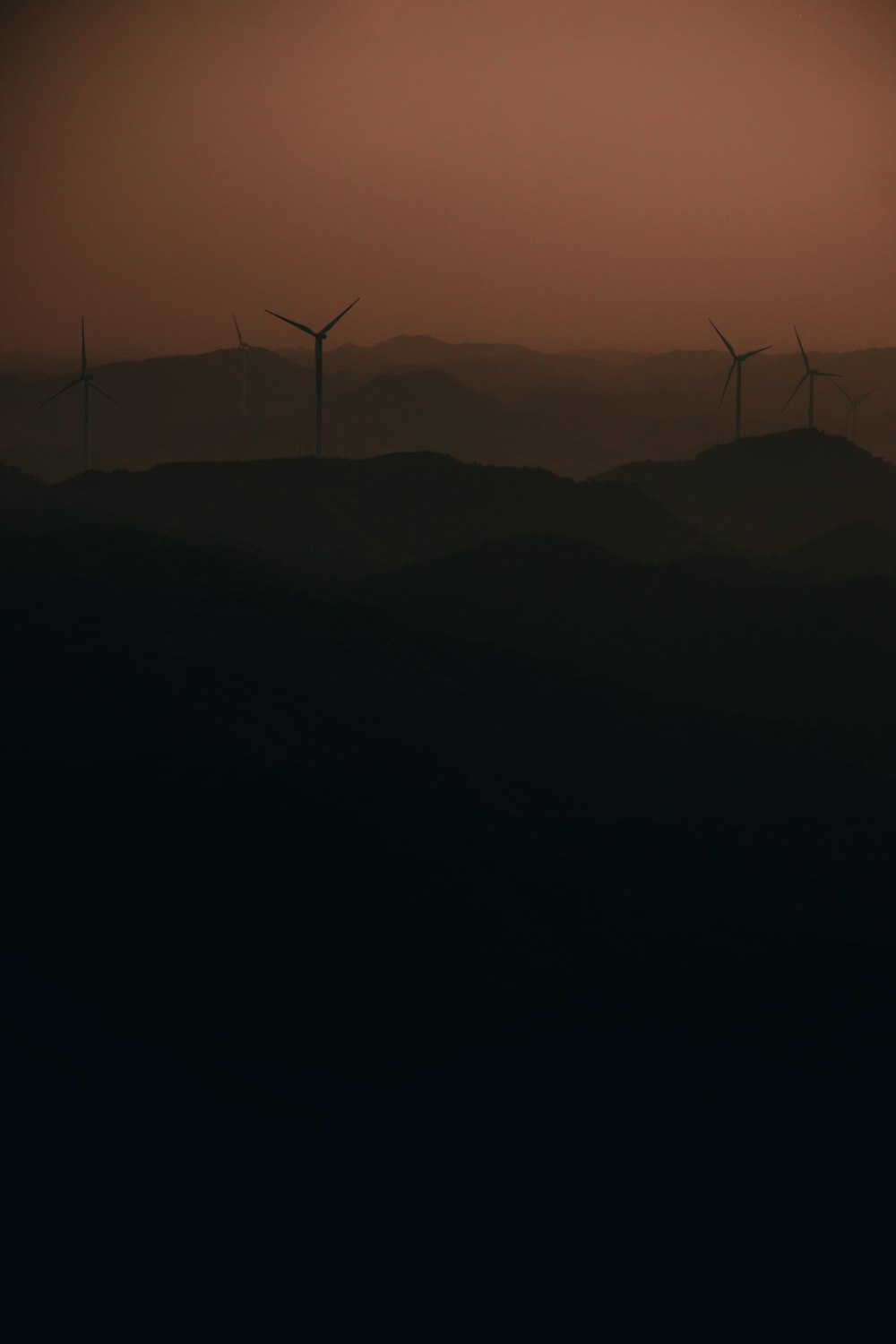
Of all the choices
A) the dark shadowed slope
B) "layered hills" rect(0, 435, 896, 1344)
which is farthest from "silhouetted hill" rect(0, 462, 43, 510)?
"layered hills" rect(0, 435, 896, 1344)

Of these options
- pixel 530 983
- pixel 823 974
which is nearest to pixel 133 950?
pixel 530 983

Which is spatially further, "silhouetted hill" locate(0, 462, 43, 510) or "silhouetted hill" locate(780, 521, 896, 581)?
"silhouetted hill" locate(0, 462, 43, 510)

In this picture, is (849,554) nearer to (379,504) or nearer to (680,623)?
(680,623)

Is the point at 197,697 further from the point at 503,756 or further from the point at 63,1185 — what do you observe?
the point at 63,1185

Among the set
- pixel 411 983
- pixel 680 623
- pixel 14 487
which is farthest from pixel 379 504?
pixel 411 983

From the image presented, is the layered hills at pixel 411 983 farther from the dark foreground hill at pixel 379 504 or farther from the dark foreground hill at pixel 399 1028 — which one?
the dark foreground hill at pixel 379 504

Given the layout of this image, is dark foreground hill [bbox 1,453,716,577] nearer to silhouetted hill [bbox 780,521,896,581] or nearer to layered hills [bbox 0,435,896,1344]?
silhouetted hill [bbox 780,521,896,581]

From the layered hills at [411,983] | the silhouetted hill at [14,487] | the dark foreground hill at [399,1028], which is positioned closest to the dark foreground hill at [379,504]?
the silhouetted hill at [14,487]
